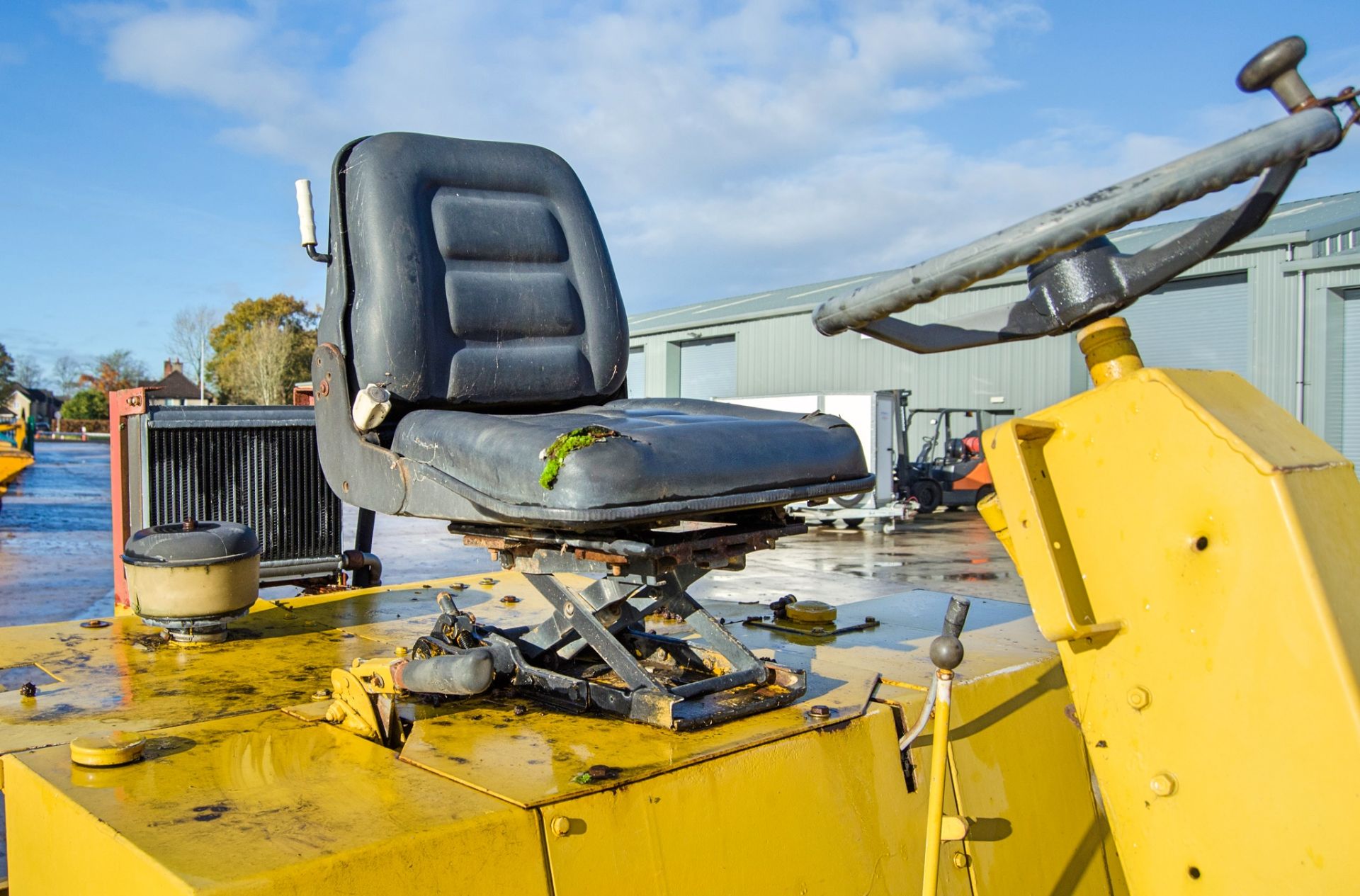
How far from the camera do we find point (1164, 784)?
48.9 inches

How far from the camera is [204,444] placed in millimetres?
3523

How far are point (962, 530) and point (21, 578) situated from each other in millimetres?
11917

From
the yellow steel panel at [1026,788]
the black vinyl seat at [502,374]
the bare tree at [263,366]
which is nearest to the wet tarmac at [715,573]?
the yellow steel panel at [1026,788]

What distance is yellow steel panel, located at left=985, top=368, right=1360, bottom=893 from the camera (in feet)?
3.59

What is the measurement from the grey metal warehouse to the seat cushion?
8.76 m

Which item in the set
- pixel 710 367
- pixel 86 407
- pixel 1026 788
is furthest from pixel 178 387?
pixel 1026 788

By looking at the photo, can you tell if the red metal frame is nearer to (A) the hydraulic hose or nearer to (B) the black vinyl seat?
(B) the black vinyl seat

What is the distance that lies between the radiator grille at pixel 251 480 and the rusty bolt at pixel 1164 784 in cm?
300

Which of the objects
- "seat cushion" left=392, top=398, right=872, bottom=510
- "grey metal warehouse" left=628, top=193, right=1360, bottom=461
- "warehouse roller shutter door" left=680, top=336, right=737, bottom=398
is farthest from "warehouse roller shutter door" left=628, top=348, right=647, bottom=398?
"seat cushion" left=392, top=398, right=872, bottom=510

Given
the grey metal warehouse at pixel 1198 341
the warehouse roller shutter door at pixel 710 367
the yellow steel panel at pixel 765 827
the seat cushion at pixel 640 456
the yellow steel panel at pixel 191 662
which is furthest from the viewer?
the warehouse roller shutter door at pixel 710 367

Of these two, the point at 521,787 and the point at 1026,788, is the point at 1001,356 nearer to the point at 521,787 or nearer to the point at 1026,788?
the point at 1026,788

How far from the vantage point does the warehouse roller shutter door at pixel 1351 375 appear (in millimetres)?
15789

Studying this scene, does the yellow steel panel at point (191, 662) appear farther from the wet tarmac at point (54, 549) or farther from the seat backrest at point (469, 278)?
the wet tarmac at point (54, 549)

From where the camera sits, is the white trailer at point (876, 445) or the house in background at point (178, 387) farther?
the house in background at point (178, 387)
